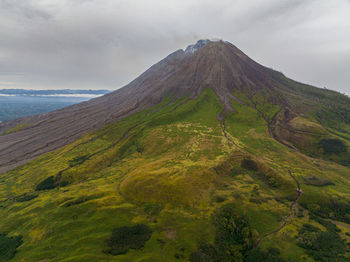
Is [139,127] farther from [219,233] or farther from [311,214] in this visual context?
[311,214]

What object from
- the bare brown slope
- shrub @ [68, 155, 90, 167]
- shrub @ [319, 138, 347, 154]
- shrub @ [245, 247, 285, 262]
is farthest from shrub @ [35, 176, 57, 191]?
shrub @ [319, 138, 347, 154]

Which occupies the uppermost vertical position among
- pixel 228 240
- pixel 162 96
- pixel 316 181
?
pixel 162 96

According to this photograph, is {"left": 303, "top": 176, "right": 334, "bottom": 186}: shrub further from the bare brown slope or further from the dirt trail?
the bare brown slope

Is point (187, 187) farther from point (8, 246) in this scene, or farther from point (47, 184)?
point (47, 184)

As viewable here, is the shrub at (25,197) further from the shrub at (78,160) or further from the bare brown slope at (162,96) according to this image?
the bare brown slope at (162,96)

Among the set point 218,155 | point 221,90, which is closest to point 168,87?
point 221,90

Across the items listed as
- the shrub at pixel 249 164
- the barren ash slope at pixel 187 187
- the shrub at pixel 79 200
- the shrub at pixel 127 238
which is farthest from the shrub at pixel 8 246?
the shrub at pixel 249 164

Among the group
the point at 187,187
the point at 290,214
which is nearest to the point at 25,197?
the point at 187,187
